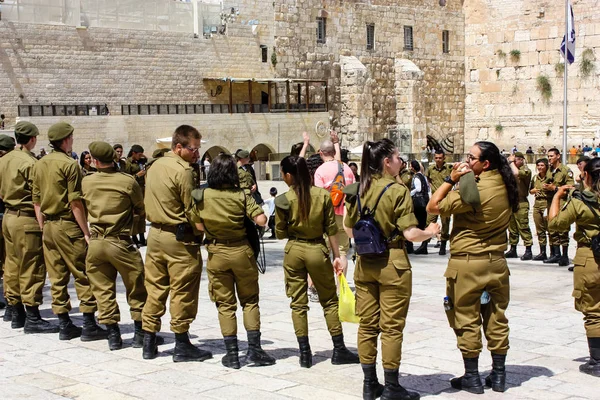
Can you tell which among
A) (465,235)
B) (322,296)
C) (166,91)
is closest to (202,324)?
(322,296)

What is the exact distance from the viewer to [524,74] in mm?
35594

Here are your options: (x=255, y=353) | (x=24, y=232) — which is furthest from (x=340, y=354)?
(x=24, y=232)

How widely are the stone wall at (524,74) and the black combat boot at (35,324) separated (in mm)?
28795

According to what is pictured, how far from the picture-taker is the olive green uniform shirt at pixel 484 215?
6.00m

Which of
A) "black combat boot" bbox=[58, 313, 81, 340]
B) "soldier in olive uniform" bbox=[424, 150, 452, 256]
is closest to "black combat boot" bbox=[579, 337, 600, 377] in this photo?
"black combat boot" bbox=[58, 313, 81, 340]

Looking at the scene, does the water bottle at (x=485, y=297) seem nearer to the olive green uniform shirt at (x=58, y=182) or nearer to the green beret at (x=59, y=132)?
the olive green uniform shirt at (x=58, y=182)

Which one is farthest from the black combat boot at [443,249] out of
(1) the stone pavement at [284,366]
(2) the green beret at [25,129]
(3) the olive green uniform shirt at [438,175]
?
(2) the green beret at [25,129]

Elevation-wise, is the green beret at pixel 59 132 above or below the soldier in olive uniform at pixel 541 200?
above

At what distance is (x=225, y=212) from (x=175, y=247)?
1.73 feet

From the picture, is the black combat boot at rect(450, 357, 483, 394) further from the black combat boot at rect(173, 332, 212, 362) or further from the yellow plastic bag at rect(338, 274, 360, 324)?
the black combat boot at rect(173, 332, 212, 362)

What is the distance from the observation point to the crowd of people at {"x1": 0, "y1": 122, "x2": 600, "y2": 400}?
5.95 meters

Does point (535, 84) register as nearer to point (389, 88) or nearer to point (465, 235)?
point (389, 88)

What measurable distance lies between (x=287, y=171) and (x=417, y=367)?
1692 millimetres

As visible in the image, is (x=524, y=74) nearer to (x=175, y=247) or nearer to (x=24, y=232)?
(x=24, y=232)
